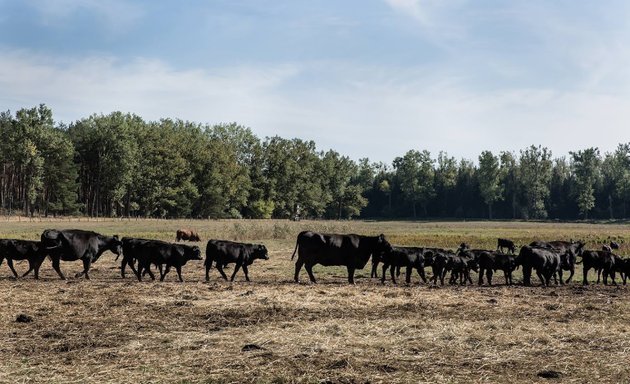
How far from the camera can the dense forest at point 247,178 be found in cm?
8662

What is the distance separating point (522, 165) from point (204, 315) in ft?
497

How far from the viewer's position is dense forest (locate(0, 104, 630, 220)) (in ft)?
284

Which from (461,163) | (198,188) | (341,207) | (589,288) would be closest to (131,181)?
(198,188)

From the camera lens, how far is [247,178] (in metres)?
111

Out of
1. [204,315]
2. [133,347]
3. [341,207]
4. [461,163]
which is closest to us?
[133,347]

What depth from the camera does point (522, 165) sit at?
154 m

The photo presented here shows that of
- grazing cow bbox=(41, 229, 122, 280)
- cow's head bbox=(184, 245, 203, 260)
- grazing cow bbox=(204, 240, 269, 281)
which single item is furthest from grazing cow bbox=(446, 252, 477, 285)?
grazing cow bbox=(41, 229, 122, 280)

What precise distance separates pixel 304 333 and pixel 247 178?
329 ft

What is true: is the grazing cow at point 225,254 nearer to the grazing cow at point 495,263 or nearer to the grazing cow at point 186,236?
the grazing cow at point 495,263

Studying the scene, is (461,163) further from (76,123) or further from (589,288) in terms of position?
(589,288)

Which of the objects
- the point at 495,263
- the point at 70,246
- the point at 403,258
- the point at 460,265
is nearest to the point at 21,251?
the point at 70,246

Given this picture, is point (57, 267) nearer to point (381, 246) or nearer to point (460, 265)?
point (381, 246)

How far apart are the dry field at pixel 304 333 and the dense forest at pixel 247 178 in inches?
2866

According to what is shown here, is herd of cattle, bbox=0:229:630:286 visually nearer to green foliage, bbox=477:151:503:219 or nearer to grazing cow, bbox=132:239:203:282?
grazing cow, bbox=132:239:203:282
